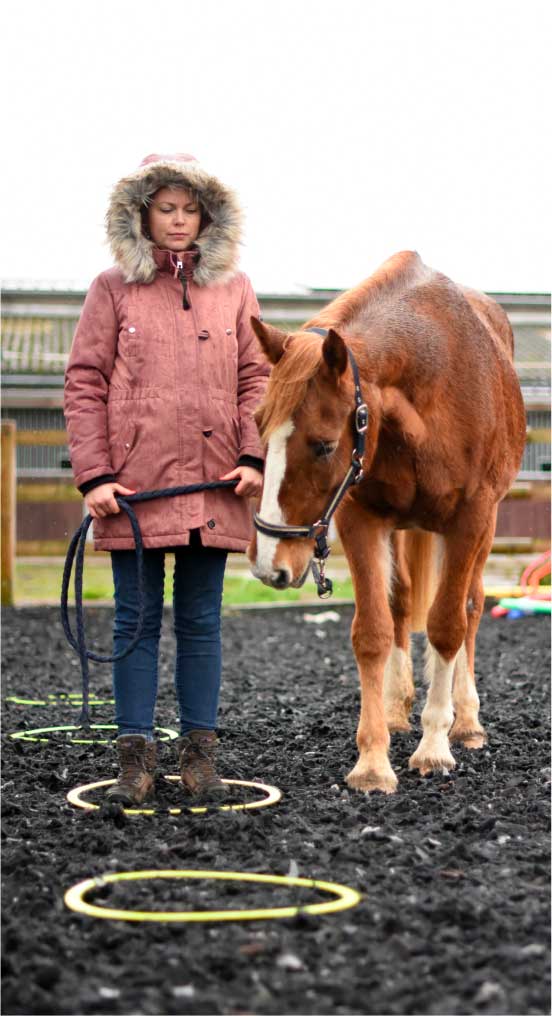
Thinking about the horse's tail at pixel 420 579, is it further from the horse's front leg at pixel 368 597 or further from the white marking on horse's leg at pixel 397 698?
the horse's front leg at pixel 368 597

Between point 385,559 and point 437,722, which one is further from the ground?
point 385,559

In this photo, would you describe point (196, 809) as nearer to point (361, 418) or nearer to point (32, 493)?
point (361, 418)

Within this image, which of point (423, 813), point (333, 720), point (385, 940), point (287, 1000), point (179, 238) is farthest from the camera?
point (333, 720)

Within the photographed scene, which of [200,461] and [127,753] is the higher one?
[200,461]

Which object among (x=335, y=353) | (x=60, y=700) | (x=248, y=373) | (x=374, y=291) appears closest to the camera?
(x=335, y=353)

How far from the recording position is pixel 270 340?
3.45 m

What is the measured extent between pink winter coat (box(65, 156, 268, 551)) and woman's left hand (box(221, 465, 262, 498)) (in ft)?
0.12

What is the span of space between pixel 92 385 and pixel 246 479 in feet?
1.83

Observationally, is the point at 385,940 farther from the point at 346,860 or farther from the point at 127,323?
the point at 127,323

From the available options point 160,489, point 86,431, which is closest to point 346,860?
point 160,489

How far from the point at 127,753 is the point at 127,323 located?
52.1 inches

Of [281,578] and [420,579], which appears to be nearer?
[281,578]

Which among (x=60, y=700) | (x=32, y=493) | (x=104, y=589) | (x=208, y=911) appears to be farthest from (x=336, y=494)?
(x=104, y=589)

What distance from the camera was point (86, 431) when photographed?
3537mm
